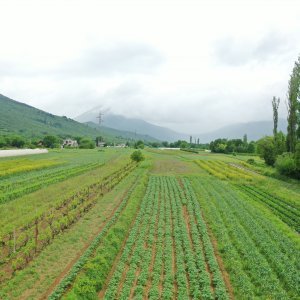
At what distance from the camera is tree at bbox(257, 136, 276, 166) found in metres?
72.8

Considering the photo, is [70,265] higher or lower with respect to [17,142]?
lower

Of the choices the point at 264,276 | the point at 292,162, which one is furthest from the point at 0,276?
the point at 292,162

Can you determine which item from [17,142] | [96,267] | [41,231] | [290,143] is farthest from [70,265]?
[17,142]

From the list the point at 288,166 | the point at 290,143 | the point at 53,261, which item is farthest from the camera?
the point at 290,143

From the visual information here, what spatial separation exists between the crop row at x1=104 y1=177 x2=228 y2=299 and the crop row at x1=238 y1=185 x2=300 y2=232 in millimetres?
7867

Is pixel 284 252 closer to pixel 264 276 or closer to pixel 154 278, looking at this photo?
pixel 264 276

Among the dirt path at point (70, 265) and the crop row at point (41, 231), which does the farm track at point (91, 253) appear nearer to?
the dirt path at point (70, 265)

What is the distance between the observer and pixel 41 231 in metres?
20.4

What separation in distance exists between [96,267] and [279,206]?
22676 millimetres

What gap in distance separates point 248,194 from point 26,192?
27293 mm

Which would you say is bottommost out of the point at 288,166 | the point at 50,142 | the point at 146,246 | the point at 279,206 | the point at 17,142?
the point at 146,246

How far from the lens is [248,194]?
37375 millimetres

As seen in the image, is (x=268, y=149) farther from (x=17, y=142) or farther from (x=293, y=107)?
(x=17, y=142)

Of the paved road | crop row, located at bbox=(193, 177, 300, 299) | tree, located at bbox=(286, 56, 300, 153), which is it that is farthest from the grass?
the paved road
